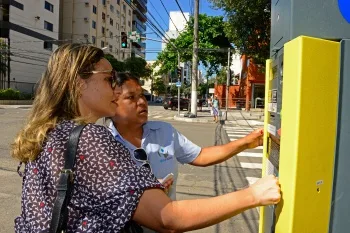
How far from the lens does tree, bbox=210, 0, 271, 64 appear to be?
56.9 feet

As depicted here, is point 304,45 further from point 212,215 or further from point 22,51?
point 22,51

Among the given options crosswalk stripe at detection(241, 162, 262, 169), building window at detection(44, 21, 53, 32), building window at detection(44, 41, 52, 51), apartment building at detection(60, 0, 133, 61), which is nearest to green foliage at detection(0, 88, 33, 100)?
building window at detection(44, 41, 52, 51)

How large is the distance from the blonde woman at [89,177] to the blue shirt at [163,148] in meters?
0.83

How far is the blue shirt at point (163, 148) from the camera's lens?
2.22m

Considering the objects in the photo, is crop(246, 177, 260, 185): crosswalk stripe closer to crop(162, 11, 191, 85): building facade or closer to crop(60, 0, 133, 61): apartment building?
crop(162, 11, 191, 85): building facade

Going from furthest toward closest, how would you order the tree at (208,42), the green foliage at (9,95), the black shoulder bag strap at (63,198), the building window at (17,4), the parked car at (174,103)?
the building window at (17,4) < the tree at (208,42) < the parked car at (174,103) < the green foliage at (9,95) < the black shoulder bag strap at (63,198)

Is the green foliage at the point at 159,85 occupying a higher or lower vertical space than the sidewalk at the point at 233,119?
higher

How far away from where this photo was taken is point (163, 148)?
2277 millimetres

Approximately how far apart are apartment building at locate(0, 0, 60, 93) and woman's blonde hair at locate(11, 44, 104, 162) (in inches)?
1400

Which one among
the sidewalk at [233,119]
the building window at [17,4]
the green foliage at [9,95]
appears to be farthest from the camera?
the building window at [17,4]

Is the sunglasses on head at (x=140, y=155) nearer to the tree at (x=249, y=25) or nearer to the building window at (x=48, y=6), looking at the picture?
the tree at (x=249, y=25)

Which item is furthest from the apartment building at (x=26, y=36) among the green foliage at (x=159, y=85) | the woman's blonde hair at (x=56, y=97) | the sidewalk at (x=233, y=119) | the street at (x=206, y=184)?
the woman's blonde hair at (x=56, y=97)

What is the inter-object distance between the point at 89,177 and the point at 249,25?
19097 mm

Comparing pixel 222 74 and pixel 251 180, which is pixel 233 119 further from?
pixel 222 74
